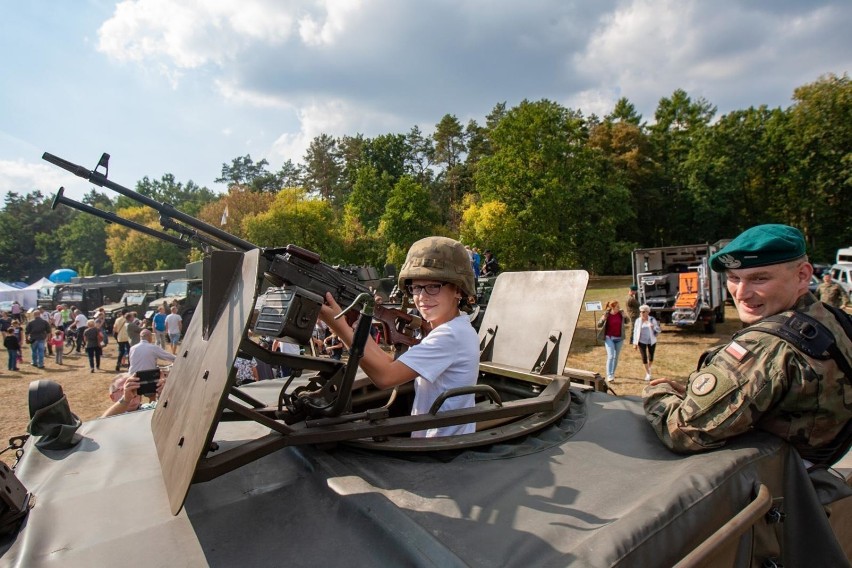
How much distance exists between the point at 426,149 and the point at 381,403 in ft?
178

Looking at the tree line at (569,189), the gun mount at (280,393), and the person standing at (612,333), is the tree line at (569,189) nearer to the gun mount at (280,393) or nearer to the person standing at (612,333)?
the person standing at (612,333)

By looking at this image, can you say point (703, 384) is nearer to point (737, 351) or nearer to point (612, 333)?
point (737, 351)

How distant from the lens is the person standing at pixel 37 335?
15.4 meters

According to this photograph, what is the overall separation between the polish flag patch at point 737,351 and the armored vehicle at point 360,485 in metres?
0.32

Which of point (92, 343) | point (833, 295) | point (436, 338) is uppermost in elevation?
point (436, 338)

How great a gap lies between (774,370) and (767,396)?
0.10 meters

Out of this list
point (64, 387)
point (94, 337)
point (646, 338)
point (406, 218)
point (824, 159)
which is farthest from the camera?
point (824, 159)

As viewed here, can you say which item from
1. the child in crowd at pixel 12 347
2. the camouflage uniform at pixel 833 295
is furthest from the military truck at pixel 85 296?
the camouflage uniform at pixel 833 295

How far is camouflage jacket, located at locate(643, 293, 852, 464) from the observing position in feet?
5.97

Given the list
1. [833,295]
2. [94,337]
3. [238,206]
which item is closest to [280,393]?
[833,295]

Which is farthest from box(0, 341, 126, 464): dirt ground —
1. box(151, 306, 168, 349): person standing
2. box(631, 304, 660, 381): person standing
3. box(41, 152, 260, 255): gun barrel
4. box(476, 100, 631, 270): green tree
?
box(476, 100, 631, 270): green tree

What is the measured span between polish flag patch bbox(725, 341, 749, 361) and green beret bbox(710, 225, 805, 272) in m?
0.34

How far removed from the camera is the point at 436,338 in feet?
7.45

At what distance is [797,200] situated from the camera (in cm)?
4103
